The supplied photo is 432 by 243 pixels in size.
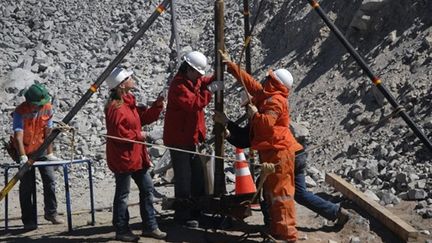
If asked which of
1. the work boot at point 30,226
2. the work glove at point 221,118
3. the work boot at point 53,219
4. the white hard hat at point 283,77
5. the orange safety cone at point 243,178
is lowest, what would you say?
the work boot at point 30,226

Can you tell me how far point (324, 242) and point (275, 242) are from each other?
614 mm

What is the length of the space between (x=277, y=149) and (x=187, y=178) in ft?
3.79

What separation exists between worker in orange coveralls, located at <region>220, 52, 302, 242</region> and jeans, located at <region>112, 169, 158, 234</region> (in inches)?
46.8

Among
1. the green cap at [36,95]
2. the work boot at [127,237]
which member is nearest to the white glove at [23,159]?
the green cap at [36,95]

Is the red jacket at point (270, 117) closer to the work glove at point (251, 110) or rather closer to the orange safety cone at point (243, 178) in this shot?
the work glove at point (251, 110)

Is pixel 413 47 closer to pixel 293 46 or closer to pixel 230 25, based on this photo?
pixel 293 46

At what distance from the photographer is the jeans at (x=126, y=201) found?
Answer: 778cm

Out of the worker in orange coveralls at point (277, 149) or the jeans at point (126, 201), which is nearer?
the worker in orange coveralls at point (277, 149)

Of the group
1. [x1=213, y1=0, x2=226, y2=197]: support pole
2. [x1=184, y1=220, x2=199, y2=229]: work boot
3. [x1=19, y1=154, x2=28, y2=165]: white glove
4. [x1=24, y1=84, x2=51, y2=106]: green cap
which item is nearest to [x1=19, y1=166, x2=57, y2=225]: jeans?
[x1=19, y1=154, x2=28, y2=165]: white glove

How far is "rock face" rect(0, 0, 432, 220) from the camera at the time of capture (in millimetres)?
10336

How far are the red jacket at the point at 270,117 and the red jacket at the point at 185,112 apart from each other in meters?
0.48

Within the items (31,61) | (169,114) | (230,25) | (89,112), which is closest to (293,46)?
(230,25)

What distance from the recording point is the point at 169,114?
322 inches

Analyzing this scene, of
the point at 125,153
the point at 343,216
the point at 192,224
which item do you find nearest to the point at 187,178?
the point at 192,224
